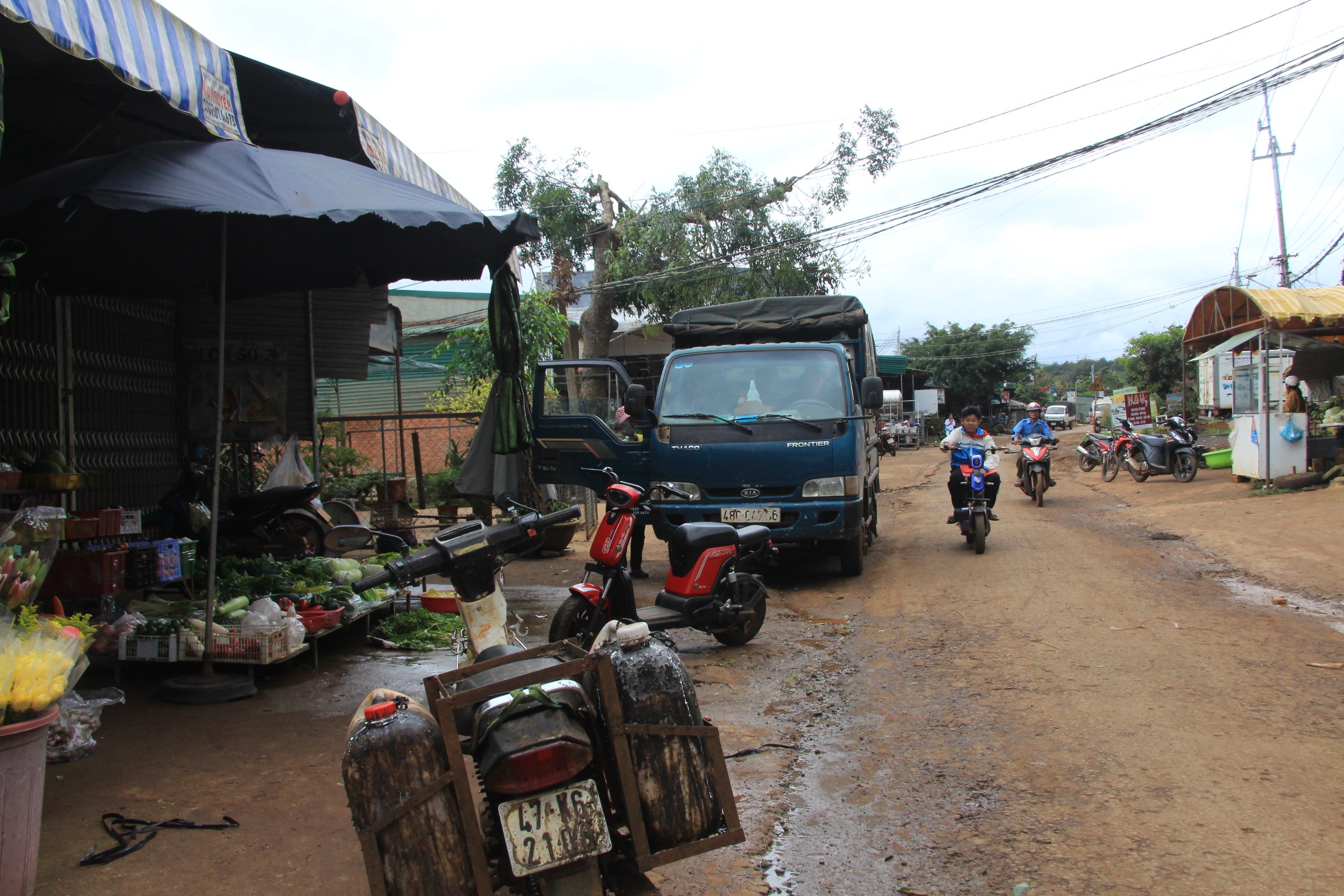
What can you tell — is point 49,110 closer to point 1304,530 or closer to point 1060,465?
point 1304,530

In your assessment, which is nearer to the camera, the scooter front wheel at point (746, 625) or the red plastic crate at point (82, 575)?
the red plastic crate at point (82, 575)

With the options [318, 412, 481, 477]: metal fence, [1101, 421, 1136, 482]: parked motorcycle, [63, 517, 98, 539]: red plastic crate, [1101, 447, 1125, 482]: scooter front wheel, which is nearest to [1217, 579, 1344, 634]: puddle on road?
[63, 517, 98, 539]: red plastic crate

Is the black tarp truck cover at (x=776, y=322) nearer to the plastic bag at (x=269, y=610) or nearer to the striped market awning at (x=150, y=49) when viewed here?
the striped market awning at (x=150, y=49)

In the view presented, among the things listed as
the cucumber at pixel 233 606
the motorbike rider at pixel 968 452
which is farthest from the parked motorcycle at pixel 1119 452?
the cucumber at pixel 233 606

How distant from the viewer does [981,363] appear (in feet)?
176

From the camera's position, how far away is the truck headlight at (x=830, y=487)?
795 cm

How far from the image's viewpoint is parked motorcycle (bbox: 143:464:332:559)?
7688 millimetres

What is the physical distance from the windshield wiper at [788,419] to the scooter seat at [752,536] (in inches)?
75.6

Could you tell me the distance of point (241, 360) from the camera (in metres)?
8.76

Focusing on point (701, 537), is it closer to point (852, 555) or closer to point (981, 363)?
point (852, 555)

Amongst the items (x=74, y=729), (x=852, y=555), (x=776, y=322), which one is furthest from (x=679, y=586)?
(x=776, y=322)

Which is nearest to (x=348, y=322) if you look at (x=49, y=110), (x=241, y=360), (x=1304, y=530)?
(x=241, y=360)

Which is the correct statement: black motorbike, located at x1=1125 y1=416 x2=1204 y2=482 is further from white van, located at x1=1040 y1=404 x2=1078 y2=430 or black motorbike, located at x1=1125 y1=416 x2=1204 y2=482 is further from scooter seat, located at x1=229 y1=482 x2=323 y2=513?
white van, located at x1=1040 y1=404 x2=1078 y2=430

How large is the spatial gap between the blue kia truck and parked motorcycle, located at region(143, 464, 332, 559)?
7.01ft
